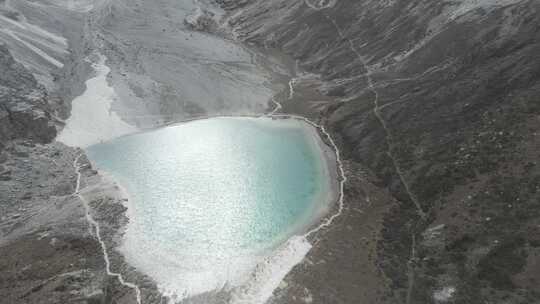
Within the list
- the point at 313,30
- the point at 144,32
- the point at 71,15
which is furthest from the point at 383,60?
the point at 71,15

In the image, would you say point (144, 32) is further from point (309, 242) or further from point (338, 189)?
point (309, 242)

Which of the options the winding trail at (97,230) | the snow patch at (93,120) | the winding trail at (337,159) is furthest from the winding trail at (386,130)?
the snow patch at (93,120)

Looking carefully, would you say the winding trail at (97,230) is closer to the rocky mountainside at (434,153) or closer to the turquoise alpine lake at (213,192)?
the turquoise alpine lake at (213,192)

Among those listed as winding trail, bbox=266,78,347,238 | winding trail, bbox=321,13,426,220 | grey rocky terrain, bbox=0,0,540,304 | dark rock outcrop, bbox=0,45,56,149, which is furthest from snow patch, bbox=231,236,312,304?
dark rock outcrop, bbox=0,45,56,149

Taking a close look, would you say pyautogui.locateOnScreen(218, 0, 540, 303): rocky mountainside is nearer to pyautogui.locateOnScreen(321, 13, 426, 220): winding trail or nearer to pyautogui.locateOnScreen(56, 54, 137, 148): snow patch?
pyautogui.locateOnScreen(321, 13, 426, 220): winding trail

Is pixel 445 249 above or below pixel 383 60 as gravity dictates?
below

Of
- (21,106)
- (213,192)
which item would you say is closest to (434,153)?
(213,192)

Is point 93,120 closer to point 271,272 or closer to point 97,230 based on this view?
point 97,230
